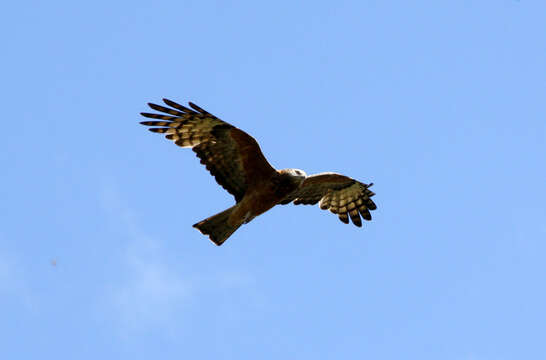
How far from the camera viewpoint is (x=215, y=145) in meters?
12.0

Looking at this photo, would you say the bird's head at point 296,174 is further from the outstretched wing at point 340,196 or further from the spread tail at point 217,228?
the outstretched wing at point 340,196

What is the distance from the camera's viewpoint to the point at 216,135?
11.9 metres

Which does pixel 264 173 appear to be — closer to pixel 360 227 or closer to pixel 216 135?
pixel 216 135

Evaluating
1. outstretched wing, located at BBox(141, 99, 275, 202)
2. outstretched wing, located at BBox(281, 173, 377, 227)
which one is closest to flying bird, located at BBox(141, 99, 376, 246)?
outstretched wing, located at BBox(141, 99, 275, 202)

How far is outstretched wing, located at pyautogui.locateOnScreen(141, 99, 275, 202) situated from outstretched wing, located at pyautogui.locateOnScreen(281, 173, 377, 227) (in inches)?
46.2

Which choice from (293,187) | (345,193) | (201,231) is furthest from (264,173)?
(345,193)

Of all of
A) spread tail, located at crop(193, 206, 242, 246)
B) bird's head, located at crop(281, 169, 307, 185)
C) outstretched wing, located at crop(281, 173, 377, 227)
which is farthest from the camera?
outstretched wing, located at crop(281, 173, 377, 227)

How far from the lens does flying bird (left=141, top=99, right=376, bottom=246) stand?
11.7 meters

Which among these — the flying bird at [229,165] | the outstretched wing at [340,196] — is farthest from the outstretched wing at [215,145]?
the outstretched wing at [340,196]

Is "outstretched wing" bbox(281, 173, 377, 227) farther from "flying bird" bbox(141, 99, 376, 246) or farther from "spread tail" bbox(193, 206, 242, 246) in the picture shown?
"spread tail" bbox(193, 206, 242, 246)

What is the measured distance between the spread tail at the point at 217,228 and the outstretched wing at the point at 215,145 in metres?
0.41

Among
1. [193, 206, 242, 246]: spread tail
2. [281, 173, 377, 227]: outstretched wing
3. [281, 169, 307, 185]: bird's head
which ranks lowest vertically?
[193, 206, 242, 246]: spread tail

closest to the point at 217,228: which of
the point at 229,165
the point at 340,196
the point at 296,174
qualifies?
the point at 229,165

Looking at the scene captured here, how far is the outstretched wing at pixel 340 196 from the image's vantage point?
1308cm
